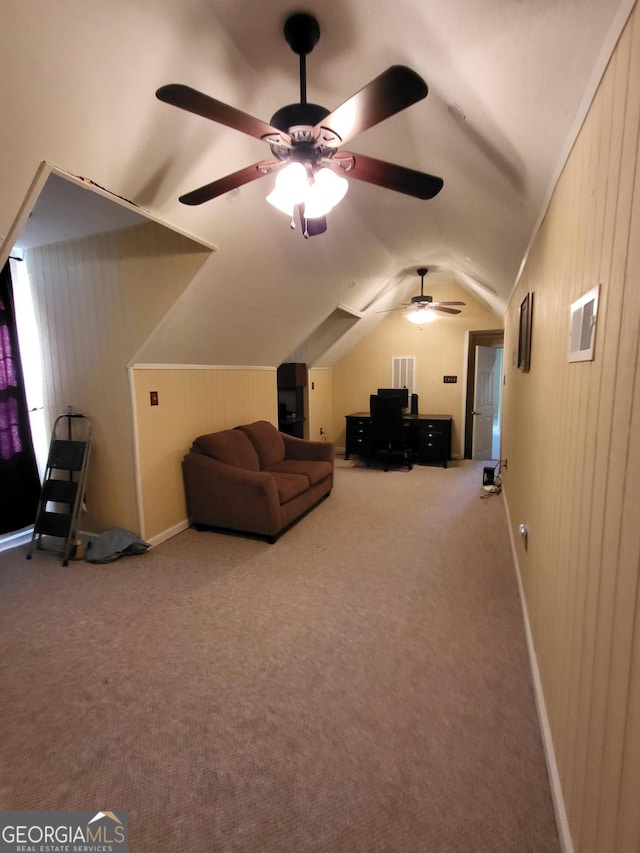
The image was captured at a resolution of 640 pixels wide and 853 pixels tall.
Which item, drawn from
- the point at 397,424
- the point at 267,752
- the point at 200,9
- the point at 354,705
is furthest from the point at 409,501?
the point at 200,9

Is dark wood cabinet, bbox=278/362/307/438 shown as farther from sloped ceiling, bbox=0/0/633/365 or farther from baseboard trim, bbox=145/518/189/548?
sloped ceiling, bbox=0/0/633/365

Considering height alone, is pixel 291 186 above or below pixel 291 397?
above

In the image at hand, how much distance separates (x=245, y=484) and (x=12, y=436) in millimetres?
2117

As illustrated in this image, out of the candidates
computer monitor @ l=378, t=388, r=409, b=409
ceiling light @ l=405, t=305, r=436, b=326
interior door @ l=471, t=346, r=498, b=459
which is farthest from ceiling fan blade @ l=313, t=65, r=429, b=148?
interior door @ l=471, t=346, r=498, b=459

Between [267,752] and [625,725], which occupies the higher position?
[625,725]

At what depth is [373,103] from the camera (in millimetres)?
1213

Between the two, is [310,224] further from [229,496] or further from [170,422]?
[229,496]

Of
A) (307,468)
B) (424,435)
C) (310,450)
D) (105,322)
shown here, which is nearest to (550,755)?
(307,468)

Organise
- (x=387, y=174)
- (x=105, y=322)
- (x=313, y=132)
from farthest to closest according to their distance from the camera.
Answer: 1. (x=105, y=322)
2. (x=387, y=174)
3. (x=313, y=132)

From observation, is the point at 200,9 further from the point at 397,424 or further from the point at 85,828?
the point at 397,424

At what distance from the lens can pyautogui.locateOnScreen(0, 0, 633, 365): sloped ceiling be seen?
1.14 m

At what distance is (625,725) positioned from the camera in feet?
2.61

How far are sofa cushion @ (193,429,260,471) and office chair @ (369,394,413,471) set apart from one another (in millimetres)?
2272

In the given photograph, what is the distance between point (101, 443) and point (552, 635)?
11.0 feet
